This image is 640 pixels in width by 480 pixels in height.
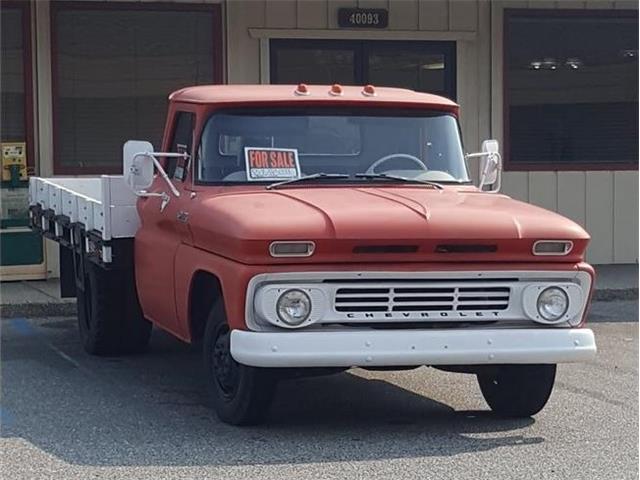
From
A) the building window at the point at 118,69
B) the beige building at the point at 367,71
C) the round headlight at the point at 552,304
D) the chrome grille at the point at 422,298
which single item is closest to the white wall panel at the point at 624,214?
the beige building at the point at 367,71

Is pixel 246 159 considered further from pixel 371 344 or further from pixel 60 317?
pixel 60 317

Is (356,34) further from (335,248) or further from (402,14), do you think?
(335,248)

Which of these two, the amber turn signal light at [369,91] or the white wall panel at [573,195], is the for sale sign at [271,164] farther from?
the white wall panel at [573,195]

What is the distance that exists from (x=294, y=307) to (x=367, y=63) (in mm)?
7982

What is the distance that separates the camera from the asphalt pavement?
6.54 m

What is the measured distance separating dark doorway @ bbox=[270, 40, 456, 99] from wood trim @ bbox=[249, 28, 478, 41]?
0.07 meters

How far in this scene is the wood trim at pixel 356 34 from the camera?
14.1 metres

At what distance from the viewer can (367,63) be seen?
1445 cm

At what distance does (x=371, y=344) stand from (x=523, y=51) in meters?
8.84

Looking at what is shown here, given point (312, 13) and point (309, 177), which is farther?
point (312, 13)

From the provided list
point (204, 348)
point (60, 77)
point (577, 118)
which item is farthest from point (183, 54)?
point (204, 348)

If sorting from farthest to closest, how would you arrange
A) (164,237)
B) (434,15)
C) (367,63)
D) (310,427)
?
1. (434,15)
2. (367,63)
3. (164,237)
4. (310,427)

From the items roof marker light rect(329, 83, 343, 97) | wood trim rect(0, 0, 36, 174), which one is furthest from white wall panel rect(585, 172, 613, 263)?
roof marker light rect(329, 83, 343, 97)

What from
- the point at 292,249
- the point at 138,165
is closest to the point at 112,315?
the point at 138,165
